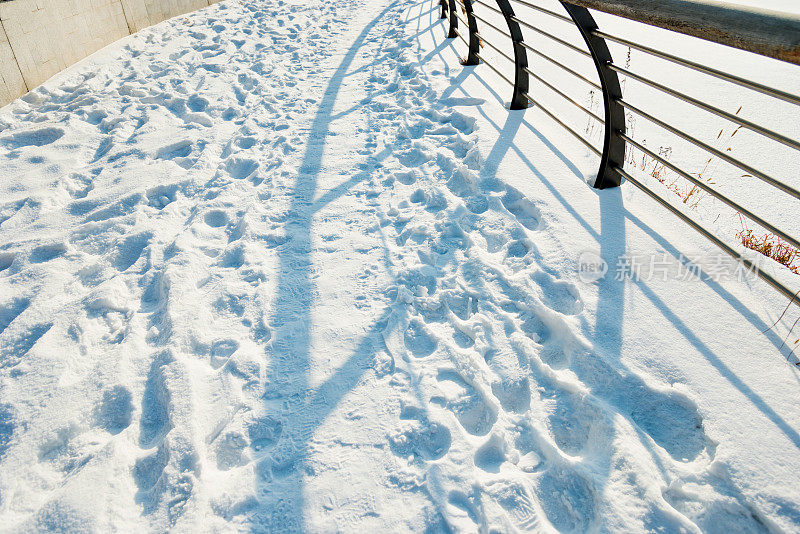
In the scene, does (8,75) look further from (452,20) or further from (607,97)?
(607,97)

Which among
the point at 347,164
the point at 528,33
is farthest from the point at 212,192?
the point at 528,33

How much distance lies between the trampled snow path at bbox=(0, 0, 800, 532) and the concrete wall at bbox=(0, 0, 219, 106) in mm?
1195

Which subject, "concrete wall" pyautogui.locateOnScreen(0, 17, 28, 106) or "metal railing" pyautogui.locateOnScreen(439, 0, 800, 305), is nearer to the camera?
"metal railing" pyautogui.locateOnScreen(439, 0, 800, 305)

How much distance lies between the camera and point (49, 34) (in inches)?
201

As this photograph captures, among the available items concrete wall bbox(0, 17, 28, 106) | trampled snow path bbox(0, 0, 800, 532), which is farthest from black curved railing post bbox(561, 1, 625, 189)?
concrete wall bbox(0, 17, 28, 106)

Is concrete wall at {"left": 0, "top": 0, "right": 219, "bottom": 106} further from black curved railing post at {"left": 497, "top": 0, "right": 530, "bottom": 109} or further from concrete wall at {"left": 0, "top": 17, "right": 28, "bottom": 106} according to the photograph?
black curved railing post at {"left": 497, "top": 0, "right": 530, "bottom": 109}

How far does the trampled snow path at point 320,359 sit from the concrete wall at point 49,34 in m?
1.19

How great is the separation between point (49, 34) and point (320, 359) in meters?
5.51

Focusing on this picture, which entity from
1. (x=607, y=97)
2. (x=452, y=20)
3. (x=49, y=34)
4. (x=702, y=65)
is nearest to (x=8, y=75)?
(x=49, y=34)

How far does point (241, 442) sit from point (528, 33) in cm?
829

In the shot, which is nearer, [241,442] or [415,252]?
[241,442]

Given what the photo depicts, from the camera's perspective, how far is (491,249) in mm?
2635

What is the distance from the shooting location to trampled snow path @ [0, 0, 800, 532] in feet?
5.00

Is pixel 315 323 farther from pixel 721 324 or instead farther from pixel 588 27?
pixel 588 27
